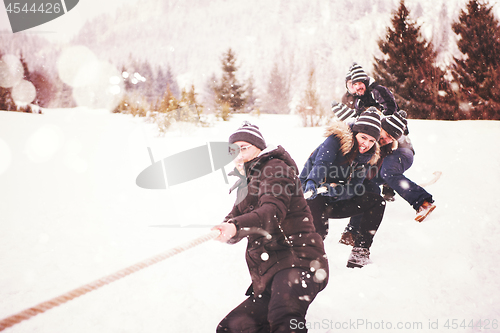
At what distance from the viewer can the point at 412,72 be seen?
1625cm

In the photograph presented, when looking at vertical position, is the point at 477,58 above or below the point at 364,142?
below

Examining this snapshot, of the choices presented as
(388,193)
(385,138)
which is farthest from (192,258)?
(388,193)

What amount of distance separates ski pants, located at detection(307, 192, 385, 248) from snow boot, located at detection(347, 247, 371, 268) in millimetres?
49

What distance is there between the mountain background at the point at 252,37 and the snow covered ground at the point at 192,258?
37715mm

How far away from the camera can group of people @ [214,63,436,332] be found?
1.59 metres

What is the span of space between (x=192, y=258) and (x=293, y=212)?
162 cm

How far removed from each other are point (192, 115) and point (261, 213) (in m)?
12.1

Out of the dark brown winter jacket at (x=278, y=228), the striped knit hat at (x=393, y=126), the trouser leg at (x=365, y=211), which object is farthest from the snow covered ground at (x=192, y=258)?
the striped knit hat at (x=393, y=126)

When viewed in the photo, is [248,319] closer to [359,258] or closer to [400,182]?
[359,258]

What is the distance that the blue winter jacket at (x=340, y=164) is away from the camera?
9.23 ft

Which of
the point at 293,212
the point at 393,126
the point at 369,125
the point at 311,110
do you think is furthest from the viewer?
the point at 311,110

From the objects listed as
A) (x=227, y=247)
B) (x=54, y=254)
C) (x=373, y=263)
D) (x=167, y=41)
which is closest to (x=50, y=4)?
(x=54, y=254)

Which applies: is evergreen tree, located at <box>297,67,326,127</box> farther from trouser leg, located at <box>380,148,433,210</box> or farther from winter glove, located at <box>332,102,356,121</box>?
trouser leg, located at <box>380,148,433,210</box>

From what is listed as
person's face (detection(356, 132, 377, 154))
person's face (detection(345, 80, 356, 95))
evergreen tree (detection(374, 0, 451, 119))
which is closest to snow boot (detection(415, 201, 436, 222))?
person's face (detection(356, 132, 377, 154))
